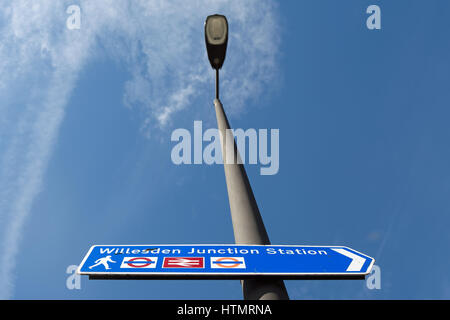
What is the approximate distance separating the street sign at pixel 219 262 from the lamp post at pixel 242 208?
148 mm

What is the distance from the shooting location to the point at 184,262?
11.6 ft

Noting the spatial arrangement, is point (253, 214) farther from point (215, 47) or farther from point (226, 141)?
point (215, 47)

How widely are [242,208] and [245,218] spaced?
137mm

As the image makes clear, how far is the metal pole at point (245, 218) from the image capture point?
11.3ft

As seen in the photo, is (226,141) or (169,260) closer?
(169,260)

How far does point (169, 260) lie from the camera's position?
3.56 m

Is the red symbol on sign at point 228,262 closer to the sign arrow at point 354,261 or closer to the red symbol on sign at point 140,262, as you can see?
the red symbol on sign at point 140,262

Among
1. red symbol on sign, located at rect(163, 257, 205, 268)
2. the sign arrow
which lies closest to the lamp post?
red symbol on sign, located at rect(163, 257, 205, 268)

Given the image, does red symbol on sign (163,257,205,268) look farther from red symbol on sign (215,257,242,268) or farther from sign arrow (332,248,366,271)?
sign arrow (332,248,366,271)

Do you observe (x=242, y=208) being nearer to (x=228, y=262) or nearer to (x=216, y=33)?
(x=228, y=262)

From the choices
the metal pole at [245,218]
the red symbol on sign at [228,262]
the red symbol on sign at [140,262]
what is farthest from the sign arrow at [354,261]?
the red symbol on sign at [140,262]
